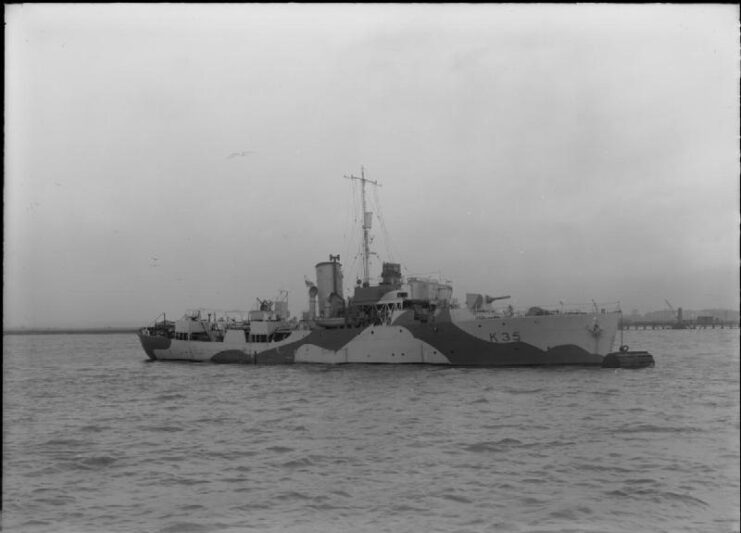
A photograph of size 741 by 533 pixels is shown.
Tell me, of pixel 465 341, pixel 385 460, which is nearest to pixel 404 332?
pixel 465 341

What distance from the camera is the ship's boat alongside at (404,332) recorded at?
23172 millimetres

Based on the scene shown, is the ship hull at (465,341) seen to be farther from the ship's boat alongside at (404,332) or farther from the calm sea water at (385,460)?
the calm sea water at (385,460)

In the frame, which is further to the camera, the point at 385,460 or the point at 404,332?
the point at 404,332

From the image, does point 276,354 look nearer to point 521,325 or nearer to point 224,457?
point 521,325

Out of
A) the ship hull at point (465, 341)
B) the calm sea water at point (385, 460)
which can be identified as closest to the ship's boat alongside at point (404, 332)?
the ship hull at point (465, 341)

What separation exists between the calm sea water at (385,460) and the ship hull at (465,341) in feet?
14.8

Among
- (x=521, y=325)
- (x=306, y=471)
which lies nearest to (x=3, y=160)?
(x=306, y=471)

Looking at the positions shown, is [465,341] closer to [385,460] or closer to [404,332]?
[404,332]

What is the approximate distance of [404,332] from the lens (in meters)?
25.2

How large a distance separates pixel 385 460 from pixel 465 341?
15345mm

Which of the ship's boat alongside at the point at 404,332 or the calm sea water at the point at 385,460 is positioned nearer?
the calm sea water at the point at 385,460

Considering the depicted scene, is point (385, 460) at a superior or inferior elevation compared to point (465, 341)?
inferior

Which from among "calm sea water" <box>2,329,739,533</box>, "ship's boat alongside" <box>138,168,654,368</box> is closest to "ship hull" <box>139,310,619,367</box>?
"ship's boat alongside" <box>138,168,654,368</box>

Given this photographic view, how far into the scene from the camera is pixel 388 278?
28.4 m
